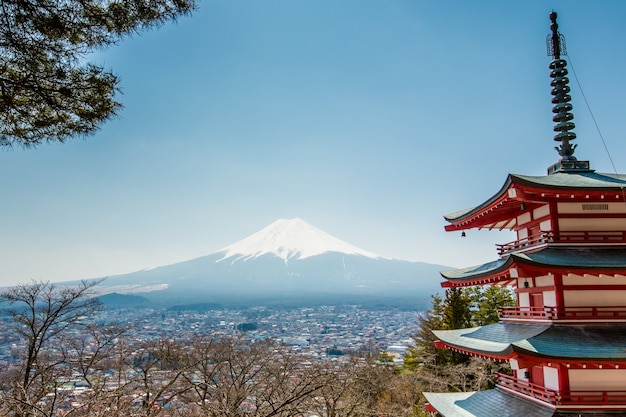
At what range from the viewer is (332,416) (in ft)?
38.2

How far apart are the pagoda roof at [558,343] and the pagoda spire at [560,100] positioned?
3320 millimetres

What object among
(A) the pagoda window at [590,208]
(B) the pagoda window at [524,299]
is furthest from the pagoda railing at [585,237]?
(B) the pagoda window at [524,299]

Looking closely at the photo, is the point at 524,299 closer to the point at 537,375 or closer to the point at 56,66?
the point at 537,375

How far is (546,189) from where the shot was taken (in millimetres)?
7531

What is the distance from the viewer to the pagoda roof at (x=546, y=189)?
752 centimetres

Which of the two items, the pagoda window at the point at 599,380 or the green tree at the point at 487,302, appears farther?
the green tree at the point at 487,302

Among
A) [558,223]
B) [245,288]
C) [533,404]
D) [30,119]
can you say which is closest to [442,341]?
[533,404]

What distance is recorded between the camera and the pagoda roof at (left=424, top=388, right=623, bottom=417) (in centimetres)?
701

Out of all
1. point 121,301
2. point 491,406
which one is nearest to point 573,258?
point 491,406

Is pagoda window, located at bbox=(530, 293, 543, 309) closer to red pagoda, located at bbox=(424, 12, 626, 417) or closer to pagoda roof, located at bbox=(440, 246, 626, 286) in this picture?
red pagoda, located at bbox=(424, 12, 626, 417)

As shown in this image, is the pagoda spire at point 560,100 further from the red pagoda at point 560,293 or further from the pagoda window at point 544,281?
the pagoda window at point 544,281

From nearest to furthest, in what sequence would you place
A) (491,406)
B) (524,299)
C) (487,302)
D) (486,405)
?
(491,406)
(486,405)
(524,299)
(487,302)

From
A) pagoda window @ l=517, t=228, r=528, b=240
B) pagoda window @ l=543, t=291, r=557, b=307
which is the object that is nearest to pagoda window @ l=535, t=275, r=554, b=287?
pagoda window @ l=543, t=291, r=557, b=307

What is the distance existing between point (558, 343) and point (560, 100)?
5145 mm
